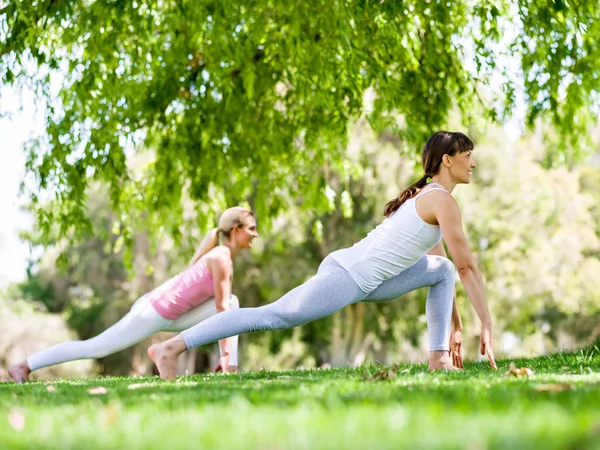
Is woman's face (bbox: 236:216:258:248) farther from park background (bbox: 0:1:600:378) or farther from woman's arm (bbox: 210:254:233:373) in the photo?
park background (bbox: 0:1:600:378)

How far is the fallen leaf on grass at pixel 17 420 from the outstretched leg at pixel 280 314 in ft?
7.43

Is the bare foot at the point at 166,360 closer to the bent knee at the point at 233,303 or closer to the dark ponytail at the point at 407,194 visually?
the dark ponytail at the point at 407,194

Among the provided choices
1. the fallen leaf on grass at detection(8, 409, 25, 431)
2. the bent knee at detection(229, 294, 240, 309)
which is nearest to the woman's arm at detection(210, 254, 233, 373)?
the bent knee at detection(229, 294, 240, 309)

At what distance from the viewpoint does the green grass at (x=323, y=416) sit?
238 cm

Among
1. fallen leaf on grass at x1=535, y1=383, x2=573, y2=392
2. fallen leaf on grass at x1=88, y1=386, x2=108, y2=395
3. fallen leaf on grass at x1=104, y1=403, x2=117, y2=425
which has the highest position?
fallen leaf on grass at x1=88, y1=386, x2=108, y2=395

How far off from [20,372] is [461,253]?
3.66 m

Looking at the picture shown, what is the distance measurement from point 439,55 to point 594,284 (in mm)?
19127

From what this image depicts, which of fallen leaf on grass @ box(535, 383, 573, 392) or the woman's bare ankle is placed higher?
the woman's bare ankle

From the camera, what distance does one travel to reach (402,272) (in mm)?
5836

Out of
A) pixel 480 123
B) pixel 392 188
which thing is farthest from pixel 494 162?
pixel 480 123

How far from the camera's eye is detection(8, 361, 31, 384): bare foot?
688 centimetres

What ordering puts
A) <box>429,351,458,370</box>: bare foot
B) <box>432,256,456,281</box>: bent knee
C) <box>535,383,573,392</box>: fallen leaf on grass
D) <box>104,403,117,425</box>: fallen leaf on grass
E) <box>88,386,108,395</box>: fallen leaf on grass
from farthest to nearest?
<box>432,256,456,281</box>: bent knee, <box>429,351,458,370</box>: bare foot, <box>88,386,108,395</box>: fallen leaf on grass, <box>535,383,573,392</box>: fallen leaf on grass, <box>104,403,117,425</box>: fallen leaf on grass

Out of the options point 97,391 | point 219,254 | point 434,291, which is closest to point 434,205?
point 434,291

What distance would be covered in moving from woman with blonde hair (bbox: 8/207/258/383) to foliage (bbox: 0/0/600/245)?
2006mm
